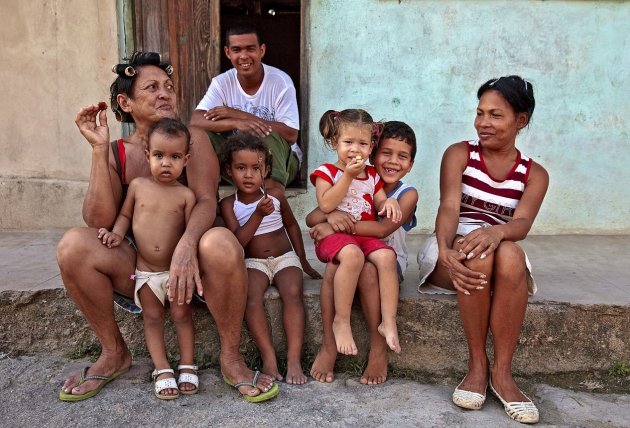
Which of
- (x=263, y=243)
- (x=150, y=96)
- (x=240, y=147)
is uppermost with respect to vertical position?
(x=150, y=96)

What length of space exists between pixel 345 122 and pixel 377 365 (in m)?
1.08

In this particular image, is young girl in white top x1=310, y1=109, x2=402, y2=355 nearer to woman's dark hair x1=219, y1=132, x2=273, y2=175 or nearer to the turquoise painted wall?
woman's dark hair x1=219, y1=132, x2=273, y2=175

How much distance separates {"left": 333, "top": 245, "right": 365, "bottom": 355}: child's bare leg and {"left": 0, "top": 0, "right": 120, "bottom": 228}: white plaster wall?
8.27 ft

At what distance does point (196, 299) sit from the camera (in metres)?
2.84

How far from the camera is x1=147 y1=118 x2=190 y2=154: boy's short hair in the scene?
2.65m

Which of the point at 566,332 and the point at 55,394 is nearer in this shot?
the point at 55,394

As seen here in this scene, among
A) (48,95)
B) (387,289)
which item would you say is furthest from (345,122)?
(48,95)

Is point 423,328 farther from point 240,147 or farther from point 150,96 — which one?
point 150,96

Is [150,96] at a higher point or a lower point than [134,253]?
higher

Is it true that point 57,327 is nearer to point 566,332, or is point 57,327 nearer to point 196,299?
point 196,299

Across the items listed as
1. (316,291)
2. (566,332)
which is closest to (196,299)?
(316,291)

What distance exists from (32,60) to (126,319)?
2.51m

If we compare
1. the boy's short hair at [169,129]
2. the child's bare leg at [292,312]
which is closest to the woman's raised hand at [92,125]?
the boy's short hair at [169,129]

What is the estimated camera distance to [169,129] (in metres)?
2.65
